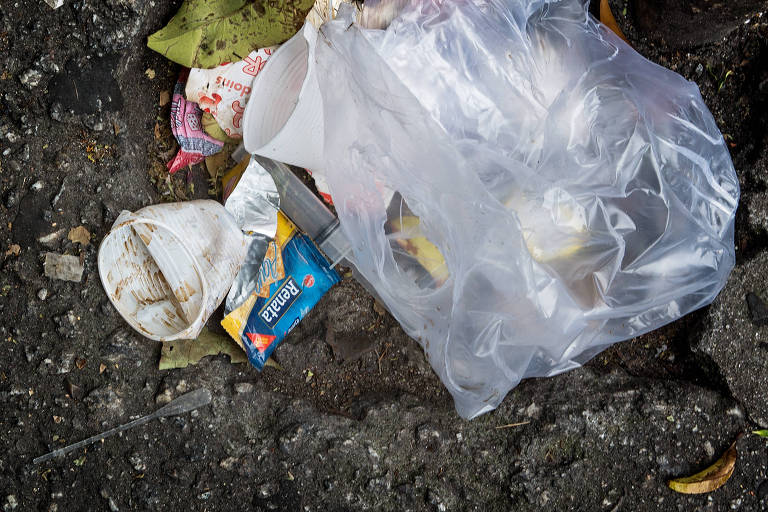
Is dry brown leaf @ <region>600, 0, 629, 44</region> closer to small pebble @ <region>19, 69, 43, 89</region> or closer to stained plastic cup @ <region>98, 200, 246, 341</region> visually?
stained plastic cup @ <region>98, 200, 246, 341</region>

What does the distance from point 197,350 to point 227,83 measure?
1.89ft

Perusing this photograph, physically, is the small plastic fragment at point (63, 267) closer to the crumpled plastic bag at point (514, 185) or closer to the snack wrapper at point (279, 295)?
the snack wrapper at point (279, 295)

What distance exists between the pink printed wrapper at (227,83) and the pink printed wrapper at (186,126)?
70 mm

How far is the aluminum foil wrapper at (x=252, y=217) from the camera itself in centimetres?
127

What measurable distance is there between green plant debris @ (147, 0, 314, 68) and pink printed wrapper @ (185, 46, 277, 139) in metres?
0.02

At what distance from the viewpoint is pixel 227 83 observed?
1193 millimetres

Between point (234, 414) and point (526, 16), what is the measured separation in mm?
1051

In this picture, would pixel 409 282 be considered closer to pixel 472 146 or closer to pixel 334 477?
pixel 472 146

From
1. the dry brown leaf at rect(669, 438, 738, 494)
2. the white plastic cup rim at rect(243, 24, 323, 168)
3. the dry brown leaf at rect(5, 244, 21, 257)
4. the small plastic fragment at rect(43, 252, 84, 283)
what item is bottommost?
the dry brown leaf at rect(669, 438, 738, 494)

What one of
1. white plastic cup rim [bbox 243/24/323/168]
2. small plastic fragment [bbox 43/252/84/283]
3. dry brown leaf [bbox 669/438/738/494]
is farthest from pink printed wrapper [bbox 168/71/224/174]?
dry brown leaf [bbox 669/438/738/494]

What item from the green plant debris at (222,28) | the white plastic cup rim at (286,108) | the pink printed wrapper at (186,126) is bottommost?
the pink printed wrapper at (186,126)

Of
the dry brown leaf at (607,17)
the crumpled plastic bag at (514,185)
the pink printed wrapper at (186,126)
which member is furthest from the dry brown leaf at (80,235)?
the dry brown leaf at (607,17)

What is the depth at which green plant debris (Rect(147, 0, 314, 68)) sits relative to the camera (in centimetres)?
116

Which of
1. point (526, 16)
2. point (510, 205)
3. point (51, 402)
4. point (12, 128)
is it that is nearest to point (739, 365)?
point (510, 205)
